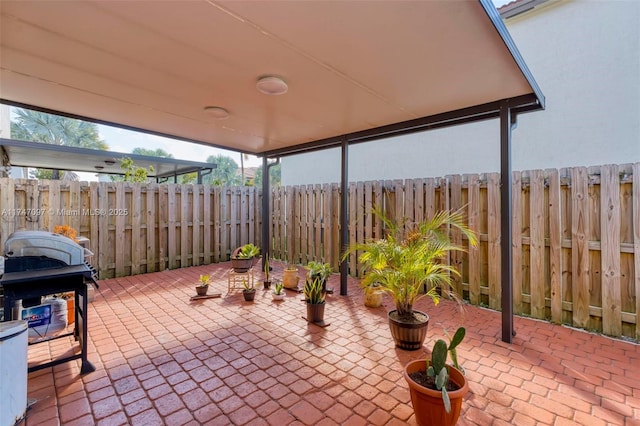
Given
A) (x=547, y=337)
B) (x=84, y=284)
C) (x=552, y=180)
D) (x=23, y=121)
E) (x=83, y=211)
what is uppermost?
(x=23, y=121)

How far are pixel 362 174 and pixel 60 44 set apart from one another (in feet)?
25.2

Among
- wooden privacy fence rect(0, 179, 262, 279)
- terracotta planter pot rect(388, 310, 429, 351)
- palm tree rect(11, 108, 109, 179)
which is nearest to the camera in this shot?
terracotta planter pot rect(388, 310, 429, 351)

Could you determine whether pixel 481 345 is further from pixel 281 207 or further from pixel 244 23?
pixel 281 207

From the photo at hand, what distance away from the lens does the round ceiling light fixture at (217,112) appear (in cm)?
307

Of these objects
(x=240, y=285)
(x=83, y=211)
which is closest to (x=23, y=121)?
(x=83, y=211)

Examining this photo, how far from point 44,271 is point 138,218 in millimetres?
3480

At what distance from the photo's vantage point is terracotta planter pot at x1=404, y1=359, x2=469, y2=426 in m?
1.53

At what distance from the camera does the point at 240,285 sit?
14.4ft

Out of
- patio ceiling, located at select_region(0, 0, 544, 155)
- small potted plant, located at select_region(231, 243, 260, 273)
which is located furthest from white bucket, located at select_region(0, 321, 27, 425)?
small potted plant, located at select_region(231, 243, 260, 273)

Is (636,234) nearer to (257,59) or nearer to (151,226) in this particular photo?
(257,59)

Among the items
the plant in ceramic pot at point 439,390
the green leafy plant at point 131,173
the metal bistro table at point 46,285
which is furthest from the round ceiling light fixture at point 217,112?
the green leafy plant at point 131,173

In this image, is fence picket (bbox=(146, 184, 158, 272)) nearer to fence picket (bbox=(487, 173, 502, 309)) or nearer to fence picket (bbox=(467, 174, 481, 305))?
fence picket (bbox=(467, 174, 481, 305))

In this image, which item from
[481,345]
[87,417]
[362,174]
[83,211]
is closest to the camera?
[87,417]

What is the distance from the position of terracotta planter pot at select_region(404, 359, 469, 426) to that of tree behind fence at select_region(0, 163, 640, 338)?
2471 millimetres
